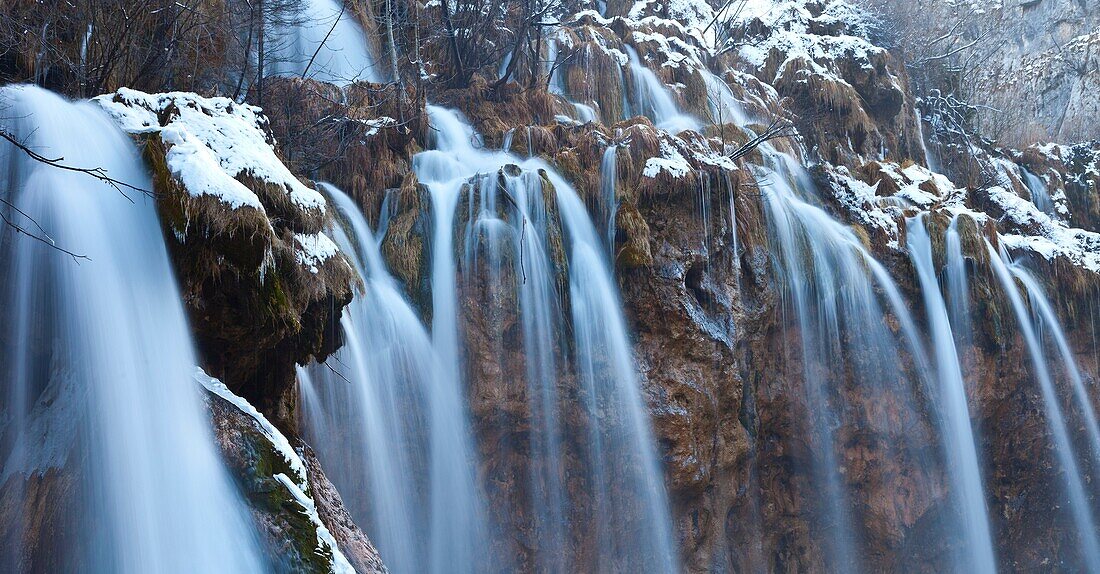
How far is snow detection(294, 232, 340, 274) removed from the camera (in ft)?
16.4

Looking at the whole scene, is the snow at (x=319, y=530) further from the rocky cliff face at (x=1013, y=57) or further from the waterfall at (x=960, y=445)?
the rocky cliff face at (x=1013, y=57)

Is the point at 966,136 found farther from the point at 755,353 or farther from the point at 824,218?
the point at 755,353

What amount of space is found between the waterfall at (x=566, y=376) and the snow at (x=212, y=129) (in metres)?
2.88

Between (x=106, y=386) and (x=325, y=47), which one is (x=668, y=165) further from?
(x=325, y=47)

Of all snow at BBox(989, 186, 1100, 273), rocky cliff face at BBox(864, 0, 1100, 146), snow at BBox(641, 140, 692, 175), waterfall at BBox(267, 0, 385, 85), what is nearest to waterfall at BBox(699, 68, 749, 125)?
snow at BBox(989, 186, 1100, 273)

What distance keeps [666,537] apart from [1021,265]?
6534 millimetres

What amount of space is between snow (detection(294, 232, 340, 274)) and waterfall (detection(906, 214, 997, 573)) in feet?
25.2

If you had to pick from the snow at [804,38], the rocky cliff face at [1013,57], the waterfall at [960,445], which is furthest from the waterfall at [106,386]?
the rocky cliff face at [1013,57]

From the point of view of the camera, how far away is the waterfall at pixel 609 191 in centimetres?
843

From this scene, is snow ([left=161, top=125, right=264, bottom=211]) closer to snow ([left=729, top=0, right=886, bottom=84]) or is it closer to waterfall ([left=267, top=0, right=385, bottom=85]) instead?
waterfall ([left=267, top=0, right=385, bottom=85])

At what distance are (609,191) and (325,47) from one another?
5802 millimetres

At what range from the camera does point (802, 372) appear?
9.31m

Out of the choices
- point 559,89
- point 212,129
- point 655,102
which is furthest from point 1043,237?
point 212,129

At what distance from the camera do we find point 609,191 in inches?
343
